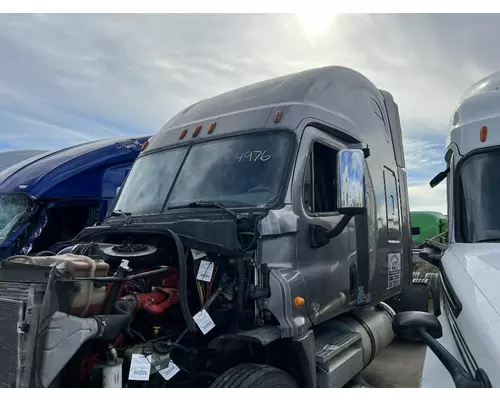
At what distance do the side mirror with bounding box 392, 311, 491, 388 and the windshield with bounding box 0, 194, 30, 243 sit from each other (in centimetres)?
690

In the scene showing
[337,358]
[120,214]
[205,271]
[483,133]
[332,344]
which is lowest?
[337,358]

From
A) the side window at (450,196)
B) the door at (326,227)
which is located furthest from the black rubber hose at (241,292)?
the side window at (450,196)

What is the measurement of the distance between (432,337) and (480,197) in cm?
160

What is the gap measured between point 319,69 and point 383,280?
2499mm

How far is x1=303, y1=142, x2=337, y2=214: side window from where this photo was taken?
13.7 ft

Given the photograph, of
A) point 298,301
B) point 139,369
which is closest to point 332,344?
point 298,301

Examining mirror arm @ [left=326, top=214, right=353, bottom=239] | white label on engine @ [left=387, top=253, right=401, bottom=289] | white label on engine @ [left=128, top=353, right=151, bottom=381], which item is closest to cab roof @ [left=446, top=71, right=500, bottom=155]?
mirror arm @ [left=326, top=214, right=353, bottom=239]

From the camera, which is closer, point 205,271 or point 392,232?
point 205,271

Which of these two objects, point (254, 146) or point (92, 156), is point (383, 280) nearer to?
point (254, 146)

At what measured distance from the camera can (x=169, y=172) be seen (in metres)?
4.55

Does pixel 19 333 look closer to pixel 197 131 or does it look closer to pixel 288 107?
pixel 197 131

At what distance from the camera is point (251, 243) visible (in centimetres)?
366

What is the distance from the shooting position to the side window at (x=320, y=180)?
4.16 meters

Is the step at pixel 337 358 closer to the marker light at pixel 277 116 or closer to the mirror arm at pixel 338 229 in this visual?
the mirror arm at pixel 338 229
